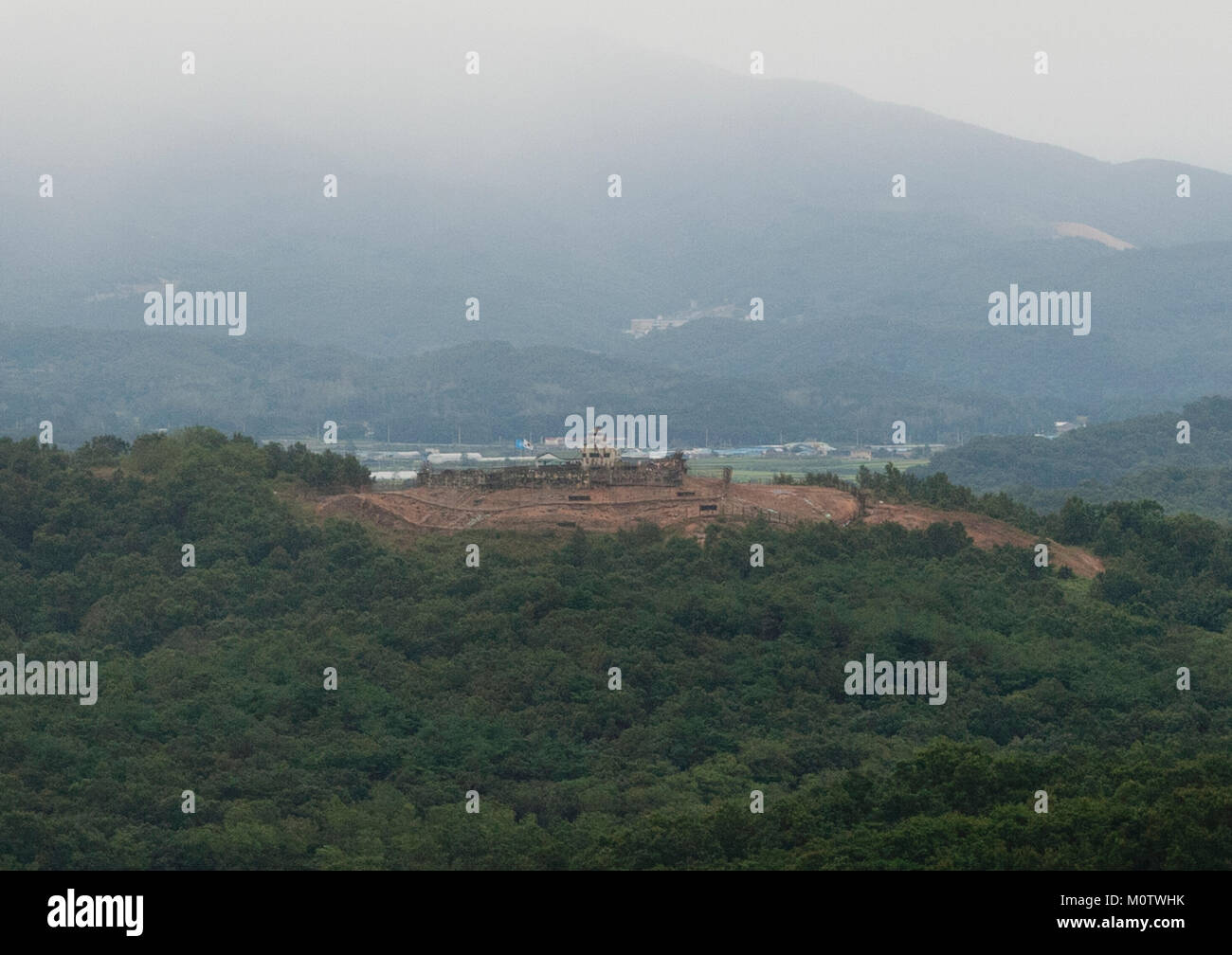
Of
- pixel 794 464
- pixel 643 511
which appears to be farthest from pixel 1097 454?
pixel 643 511

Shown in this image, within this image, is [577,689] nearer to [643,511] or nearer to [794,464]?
[643,511]

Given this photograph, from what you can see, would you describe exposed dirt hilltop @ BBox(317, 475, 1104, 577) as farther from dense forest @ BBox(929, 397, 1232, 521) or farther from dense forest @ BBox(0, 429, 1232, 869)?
dense forest @ BBox(929, 397, 1232, 521)

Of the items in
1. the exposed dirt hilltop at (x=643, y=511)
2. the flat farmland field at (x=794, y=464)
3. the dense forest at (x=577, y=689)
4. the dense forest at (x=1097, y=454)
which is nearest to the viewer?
the dense forest at (x=577, y=689)

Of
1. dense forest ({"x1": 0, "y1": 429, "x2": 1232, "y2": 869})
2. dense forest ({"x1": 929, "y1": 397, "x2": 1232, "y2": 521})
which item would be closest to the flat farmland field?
dense forest ({"x1": 929, "y1": 397, "x2": 1232, "y2": 521})

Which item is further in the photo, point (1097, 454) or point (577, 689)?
point (1097, 454)

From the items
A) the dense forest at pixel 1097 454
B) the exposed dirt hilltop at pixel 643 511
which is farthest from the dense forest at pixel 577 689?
the dense forest at pixel 1097 454

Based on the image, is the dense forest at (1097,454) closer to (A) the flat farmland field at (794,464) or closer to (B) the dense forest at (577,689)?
(A) the flat farmland field at (794,464)
